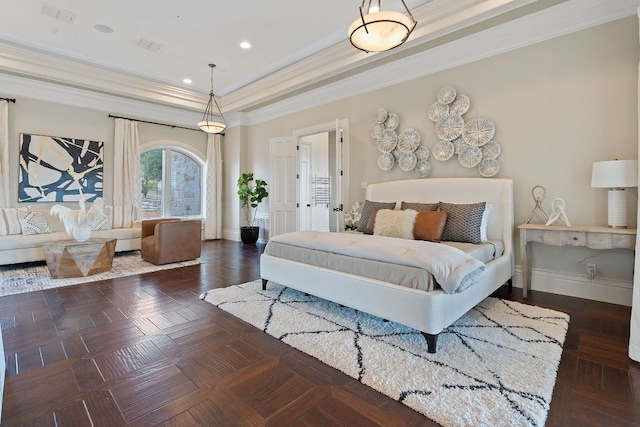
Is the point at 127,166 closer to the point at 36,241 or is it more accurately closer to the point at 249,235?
the point at 36,241

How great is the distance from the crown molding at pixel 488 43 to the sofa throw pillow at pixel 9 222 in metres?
5.29

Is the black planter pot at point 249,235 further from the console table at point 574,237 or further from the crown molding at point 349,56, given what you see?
the console table at point 574,237

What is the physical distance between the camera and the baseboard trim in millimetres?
3086

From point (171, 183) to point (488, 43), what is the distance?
678 cm

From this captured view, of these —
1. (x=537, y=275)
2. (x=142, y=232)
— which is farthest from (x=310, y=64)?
(x=537, y=275)

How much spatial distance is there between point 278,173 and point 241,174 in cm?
150

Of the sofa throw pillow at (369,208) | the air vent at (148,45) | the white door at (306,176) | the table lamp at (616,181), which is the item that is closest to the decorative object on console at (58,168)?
the air vent at (148,45)

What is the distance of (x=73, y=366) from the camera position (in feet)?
6.56

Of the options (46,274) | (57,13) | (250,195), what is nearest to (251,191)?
(250,195)

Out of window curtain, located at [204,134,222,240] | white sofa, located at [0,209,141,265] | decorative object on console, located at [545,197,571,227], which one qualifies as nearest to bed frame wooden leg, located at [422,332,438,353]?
decorative object on console, located at [545,197,571,227]

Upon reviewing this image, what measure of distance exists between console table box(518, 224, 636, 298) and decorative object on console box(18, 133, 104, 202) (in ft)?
22.3

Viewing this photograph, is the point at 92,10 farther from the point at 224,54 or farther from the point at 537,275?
the point at 537,275

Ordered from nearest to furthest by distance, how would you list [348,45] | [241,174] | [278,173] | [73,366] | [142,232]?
[73,366] < [348,45] < [142,232] < [278,173] < [241,174]

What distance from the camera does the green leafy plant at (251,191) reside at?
7.02 m
